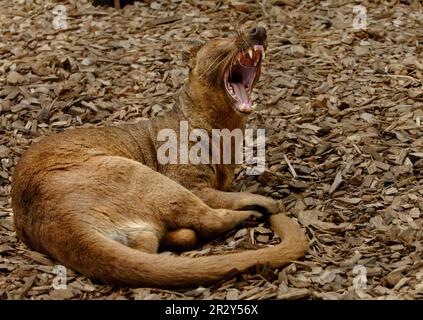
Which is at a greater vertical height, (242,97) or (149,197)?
(242,97)

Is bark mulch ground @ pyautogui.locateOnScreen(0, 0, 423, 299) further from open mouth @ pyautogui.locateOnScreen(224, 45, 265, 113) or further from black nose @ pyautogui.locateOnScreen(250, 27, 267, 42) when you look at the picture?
black nose @ pyautogui.locateOnScreen(250, 27, 267, 42)

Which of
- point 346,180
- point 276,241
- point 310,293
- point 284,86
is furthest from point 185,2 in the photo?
point 310,293

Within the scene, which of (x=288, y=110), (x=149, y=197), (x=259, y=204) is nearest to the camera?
(x=149, y=197)

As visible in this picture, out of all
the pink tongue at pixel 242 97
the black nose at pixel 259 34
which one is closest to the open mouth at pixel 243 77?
the pink tongue at pixel 242 97

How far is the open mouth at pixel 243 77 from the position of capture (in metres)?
6.30

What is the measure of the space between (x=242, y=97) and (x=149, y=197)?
122 centimetres

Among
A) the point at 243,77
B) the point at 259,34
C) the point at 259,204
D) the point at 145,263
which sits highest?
the point at 259,34

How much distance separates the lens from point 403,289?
16.7 feet

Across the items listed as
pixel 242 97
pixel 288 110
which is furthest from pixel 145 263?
pixel 288 110

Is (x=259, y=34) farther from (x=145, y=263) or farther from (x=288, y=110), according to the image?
(x=145, y=263)

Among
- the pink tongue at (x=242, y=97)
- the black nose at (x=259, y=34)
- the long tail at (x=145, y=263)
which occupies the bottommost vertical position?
the long tail at (x=145, y=263)

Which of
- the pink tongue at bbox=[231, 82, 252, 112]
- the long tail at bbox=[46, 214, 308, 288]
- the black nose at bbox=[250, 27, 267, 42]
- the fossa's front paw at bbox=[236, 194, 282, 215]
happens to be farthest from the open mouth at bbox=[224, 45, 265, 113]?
the long tail at bbox=[46, 214, 308, 288]

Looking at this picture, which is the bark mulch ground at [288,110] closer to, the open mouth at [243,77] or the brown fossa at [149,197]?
the brown fossa at [149,197]

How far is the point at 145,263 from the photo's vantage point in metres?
5.01
